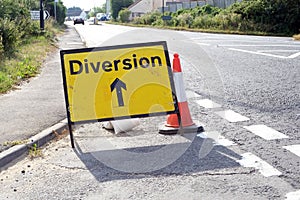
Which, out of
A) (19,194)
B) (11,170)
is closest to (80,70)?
(11,170)

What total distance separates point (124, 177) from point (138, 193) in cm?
47

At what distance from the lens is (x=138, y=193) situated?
456 cm

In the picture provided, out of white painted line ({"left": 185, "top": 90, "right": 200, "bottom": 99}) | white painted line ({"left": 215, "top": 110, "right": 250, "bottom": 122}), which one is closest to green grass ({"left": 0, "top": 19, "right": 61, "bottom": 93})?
white painted line ({"left": 185, "top": 90, "right": 200, "bottom": 99})

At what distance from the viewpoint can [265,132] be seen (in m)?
6.45

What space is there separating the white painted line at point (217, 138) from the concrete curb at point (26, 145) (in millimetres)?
1960

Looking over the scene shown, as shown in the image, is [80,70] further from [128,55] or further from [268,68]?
[268,68]

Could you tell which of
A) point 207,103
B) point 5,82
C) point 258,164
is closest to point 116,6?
point 5,82

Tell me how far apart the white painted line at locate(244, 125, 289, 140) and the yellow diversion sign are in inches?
41.7

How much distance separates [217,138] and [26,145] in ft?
7.68

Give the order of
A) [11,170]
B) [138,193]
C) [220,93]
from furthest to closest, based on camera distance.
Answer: [220,93], [11,170], [138,193]

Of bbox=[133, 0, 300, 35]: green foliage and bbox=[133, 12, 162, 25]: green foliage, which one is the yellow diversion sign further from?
Result: bbox=[133, 12, 162, 25]: green foliage

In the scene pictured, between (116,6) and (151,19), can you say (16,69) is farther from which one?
(116,6)

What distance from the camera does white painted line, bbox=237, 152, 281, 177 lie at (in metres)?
4.91

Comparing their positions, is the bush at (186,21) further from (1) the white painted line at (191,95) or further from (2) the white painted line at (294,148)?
(2) the white painted line at (294,148)
